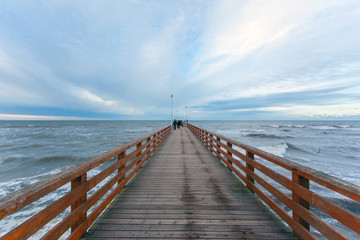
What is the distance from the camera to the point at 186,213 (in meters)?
2.78

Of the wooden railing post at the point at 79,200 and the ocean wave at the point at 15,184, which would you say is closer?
the wooden railing post at the point at 79,200

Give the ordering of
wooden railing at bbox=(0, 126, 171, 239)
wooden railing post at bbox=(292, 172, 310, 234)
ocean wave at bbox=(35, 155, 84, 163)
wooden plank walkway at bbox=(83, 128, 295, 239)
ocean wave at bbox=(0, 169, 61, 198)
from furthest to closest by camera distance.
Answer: ocean wave at bbox=(35, 155, 84, 163) → ocean wave at bbox=(0, 169, 61, 198) → wooden plank walkway at bbox=(83, 128, 295, 239) → wooden railing post at bbox=(292, 172, 310, 234) → wooden railing at bbox=(0, 126, 171, 239)

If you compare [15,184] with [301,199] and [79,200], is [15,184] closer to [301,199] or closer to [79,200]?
[79,200]

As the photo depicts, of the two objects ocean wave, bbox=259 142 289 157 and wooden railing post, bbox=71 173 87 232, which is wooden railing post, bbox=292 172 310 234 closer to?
wooden railing post, bbox=71 173 87 232

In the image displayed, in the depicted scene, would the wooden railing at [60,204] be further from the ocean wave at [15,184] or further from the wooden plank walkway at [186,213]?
the ocean wave at [15,184]

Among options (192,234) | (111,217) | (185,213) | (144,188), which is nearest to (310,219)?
(192,234)

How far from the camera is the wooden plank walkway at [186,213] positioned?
7.56 feet

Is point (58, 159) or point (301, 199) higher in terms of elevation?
point (301, 199)

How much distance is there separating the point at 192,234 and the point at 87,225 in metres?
1.55

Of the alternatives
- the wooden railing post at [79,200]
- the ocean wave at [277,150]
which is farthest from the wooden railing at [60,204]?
the ocean wave at [277,150]

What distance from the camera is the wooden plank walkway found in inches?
90.7

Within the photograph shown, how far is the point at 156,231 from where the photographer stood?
2.35 m

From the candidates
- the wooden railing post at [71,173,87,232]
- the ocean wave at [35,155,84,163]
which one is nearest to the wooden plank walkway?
the wooden railing post at [71,173,87,232]

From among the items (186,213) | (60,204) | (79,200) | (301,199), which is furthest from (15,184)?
(301,199)
